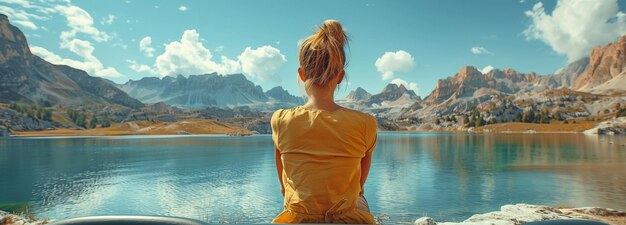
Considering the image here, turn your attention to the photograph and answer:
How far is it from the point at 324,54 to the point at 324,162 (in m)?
1.13

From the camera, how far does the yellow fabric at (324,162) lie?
12.9 ft

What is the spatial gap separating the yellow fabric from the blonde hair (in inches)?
16.0

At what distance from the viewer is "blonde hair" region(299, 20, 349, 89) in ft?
13.7

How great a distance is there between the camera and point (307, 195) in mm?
3949

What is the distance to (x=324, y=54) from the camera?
420cm

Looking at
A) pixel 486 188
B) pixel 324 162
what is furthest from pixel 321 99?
pixel 486 188

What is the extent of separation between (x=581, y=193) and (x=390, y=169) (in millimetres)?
25863

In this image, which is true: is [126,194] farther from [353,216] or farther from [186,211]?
[353,216]

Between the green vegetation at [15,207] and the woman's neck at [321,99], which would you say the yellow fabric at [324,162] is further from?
the green vegetation at [15,207]

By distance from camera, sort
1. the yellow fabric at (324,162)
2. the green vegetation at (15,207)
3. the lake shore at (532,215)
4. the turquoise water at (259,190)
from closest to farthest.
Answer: the yellow fabric at (324,162) < the lake shore at (532,215) < the turquoise water at (259,190) < the green vegetation at (15,207)

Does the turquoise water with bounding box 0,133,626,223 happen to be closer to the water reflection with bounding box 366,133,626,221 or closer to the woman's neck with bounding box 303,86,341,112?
the water reflection with bounding box 366,133,626,221

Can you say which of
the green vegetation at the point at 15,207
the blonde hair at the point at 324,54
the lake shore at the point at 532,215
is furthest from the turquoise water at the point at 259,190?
the blonde hair at the point at 324,54

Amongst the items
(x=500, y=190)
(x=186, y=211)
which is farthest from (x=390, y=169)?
(x=186, y=211)

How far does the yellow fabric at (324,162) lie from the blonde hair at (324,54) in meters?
0.41
